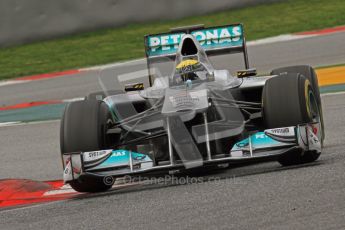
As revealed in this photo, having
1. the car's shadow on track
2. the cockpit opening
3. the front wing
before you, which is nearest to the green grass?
the cockpit opening

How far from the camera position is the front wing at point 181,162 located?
295 inches

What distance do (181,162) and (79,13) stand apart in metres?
12.6

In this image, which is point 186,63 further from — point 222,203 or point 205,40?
point 222,203

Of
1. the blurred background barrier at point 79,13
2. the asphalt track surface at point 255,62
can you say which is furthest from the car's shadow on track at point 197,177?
the blurred background barrier at point 79,13

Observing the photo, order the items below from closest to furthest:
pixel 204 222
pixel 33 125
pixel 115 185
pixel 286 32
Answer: pixel 204 222, pixel 115 185, pixel 33 125, pixel 286 32

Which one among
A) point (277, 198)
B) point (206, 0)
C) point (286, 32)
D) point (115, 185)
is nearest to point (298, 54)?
point (286, 32)

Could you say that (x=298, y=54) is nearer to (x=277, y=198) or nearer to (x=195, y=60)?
(x=195, y=60)

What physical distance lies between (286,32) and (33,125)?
7.09 m

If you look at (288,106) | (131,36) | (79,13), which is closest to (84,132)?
(288,106)

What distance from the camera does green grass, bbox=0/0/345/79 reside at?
18.2m

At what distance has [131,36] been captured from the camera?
64.6 feet

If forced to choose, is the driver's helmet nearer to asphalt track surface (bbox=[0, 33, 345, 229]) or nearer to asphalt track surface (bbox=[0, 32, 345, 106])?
asphalt track surface (bbox=[0, 33, 345, 229])

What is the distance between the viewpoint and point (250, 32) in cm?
1856

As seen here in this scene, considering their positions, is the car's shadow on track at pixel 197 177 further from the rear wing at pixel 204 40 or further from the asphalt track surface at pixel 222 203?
the rear wing at pixel 204 40
